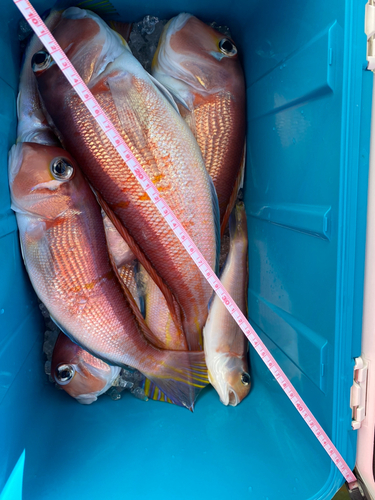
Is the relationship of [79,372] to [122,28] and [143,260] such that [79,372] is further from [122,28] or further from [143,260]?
[122,28]

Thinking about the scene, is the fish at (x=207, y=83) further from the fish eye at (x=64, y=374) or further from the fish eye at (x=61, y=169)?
the fish eye at (x=64, y=374)

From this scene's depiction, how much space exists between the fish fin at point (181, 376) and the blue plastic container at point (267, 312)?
2.7 inches

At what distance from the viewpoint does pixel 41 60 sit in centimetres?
92

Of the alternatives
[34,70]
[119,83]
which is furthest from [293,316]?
[34,70]

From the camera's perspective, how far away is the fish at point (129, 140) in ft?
3.01

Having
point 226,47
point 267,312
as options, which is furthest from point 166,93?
point 267,312

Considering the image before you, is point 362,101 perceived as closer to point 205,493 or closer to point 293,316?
point 293,316

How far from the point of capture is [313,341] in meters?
0.85

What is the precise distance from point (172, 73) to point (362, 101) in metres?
0.57

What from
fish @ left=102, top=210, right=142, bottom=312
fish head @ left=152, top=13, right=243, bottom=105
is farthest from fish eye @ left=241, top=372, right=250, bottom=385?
fish head @ left=152, top=13, right=243, bottom=105

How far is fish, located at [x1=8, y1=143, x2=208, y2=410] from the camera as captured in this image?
0.91 m

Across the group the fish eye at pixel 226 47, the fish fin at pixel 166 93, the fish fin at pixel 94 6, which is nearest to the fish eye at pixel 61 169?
the fish fin at pixel 166 93

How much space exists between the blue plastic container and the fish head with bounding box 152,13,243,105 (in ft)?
0.28

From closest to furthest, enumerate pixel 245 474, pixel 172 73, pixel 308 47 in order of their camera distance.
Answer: pixel 308 47 → pixel 245 474 → pixel 172 73
